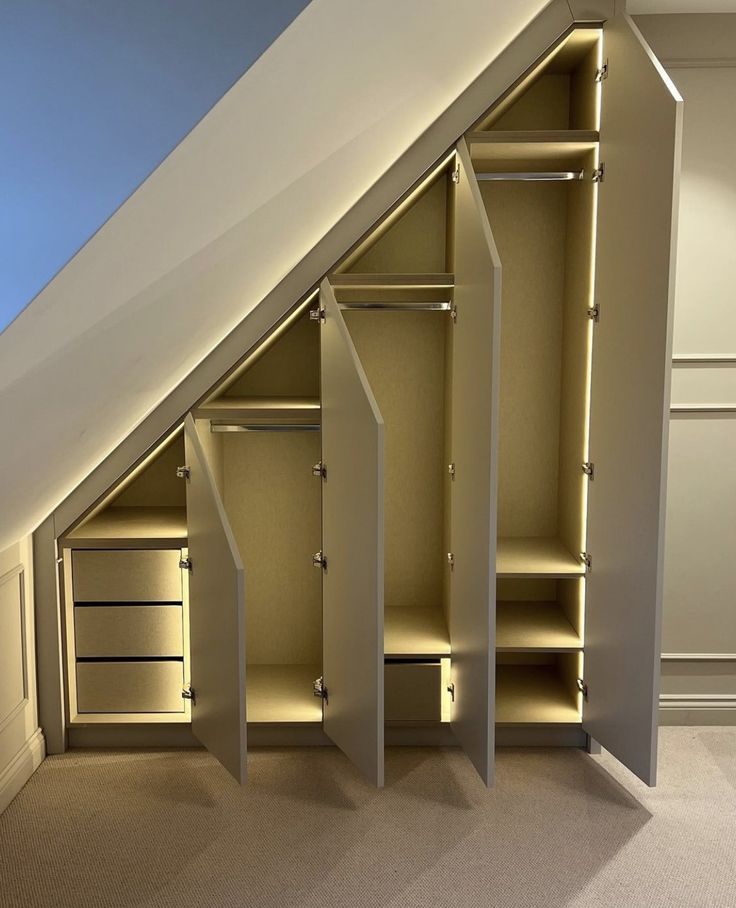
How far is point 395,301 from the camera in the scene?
2.91 meters

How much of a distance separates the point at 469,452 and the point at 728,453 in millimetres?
963

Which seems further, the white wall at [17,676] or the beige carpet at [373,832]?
the white wall at [17,676]

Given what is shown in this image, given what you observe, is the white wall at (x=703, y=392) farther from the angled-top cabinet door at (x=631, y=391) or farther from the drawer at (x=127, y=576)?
the drawer at (x=127, y=576)

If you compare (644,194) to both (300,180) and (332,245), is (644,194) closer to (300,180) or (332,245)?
(332,245)

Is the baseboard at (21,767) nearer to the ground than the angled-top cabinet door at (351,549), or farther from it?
nearer to the ground

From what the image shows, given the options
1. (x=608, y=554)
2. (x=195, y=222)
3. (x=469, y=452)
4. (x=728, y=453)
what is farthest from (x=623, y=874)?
(x=195, y=222)

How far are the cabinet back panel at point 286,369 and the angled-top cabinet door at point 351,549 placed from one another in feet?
1.25

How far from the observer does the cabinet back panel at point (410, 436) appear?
10.1 feet

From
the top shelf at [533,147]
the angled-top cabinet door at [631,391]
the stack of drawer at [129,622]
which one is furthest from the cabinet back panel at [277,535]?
the top shelf at [533,147]

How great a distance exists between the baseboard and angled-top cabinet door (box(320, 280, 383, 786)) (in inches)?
36.0

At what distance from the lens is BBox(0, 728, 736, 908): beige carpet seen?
2.17 meters

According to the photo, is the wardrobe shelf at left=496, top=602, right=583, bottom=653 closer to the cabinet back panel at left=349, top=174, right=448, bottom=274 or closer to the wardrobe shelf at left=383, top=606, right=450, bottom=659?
the wardrobe shelf at left=383, top=606, right=450, bottom=659

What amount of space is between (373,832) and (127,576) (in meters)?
1.07

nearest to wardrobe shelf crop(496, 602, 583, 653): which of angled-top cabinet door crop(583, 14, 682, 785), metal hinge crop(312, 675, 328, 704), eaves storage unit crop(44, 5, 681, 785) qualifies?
eaves storage unit crop(44, 5, 681, 785)
